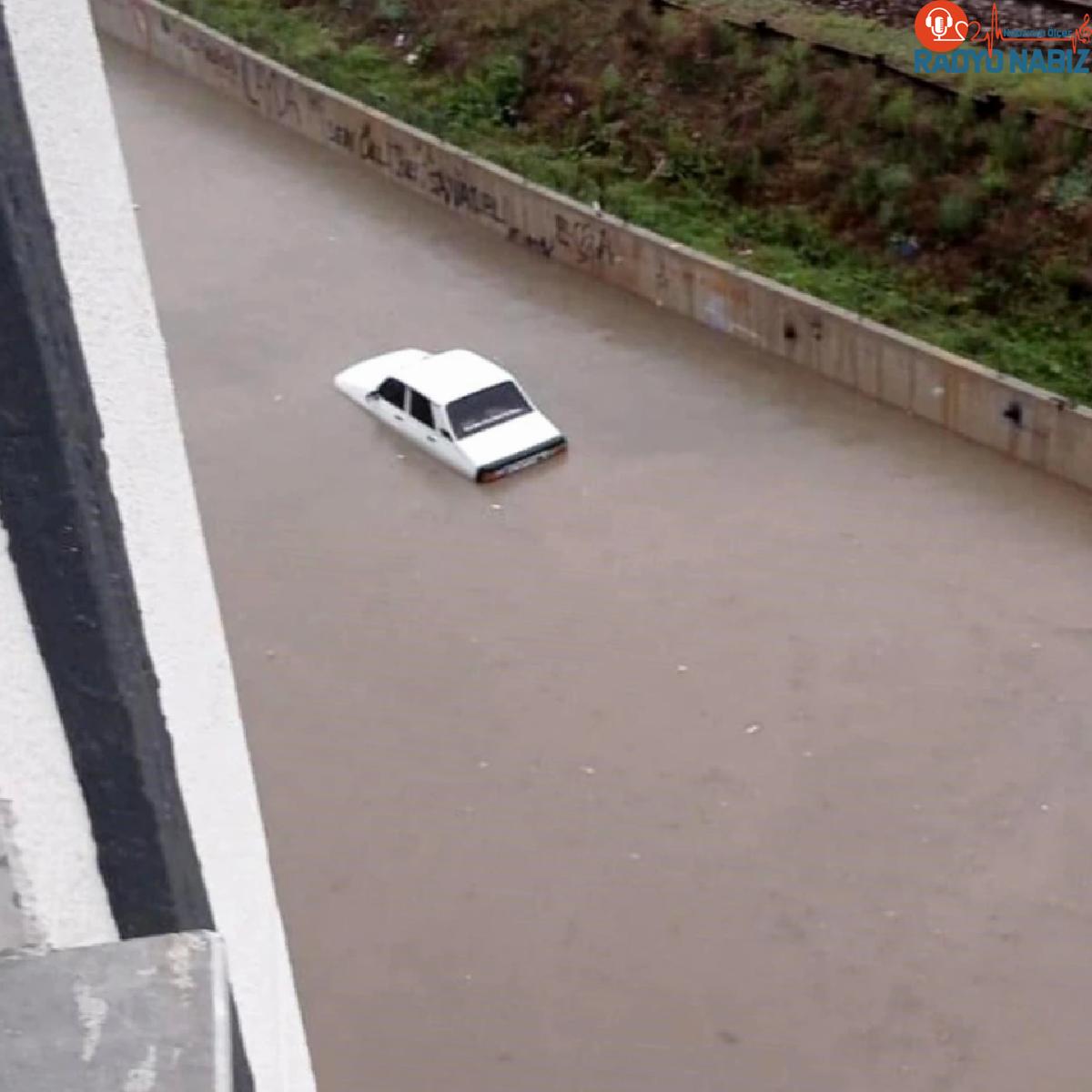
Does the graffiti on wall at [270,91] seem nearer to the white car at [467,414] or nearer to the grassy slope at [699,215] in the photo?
the grassy slope at [699,215]

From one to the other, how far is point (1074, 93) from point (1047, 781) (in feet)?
22.2

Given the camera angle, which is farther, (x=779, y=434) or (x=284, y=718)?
(x=779, y=434)

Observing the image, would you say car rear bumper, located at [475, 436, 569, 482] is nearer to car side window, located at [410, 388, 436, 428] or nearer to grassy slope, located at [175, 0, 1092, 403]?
car side window, located at [410, 388, 436, 428]

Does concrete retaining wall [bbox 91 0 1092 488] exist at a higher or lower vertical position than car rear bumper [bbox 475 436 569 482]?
higher

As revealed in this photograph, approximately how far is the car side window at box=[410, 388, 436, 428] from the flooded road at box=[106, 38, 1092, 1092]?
336 mm

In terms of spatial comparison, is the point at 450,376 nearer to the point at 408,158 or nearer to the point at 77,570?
the point at 408,158

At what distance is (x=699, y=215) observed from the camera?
46.5ft

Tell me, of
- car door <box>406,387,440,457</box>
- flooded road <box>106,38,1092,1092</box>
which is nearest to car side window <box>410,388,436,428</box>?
car door <box>406,387,440,457</box>

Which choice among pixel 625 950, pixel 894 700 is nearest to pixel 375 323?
pixel 894 700

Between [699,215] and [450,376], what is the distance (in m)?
3.27

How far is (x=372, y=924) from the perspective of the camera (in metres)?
8.31

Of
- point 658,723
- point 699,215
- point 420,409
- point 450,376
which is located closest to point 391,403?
point 420,409

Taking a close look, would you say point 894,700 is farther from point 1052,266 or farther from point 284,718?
point 1052,266

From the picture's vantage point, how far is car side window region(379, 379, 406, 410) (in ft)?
40.1
